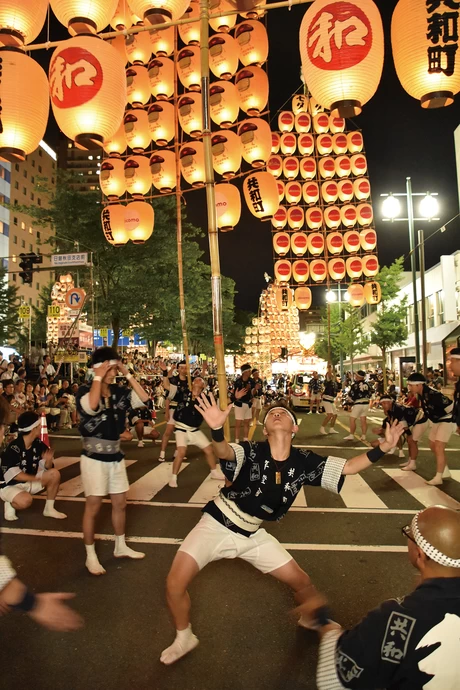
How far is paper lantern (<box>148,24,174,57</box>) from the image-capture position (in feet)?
40.5

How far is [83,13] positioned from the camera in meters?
7.61

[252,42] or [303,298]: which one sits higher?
[252,42]

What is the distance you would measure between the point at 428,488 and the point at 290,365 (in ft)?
98.2

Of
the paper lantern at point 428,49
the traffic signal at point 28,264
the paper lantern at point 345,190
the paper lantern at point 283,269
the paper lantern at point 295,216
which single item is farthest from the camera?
the paper lantern at point 283,269

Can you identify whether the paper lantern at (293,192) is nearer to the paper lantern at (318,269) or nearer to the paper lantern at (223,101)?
the paper lantern at (318,269)

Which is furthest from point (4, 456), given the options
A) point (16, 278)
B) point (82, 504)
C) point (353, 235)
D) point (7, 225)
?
point (16, 278)

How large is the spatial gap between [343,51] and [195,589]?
24.4 feet

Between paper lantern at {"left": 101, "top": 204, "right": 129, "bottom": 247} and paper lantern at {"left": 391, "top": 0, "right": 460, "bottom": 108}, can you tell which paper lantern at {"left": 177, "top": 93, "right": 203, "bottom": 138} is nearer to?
paper lantern at {"left": 101, "top": 204, "right": 129, "bottom": 247}

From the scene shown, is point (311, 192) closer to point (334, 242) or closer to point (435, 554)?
point (334, 242)

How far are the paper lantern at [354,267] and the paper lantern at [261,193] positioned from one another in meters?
12.4

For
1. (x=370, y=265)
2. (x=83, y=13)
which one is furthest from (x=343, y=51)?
(x=370, y=265)

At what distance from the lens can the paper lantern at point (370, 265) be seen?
2452 cm

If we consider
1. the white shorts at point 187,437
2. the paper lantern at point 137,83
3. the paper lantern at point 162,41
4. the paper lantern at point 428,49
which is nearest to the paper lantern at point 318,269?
the paper lantern at point 137,83

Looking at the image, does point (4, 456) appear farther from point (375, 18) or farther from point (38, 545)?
point (375, 18)
